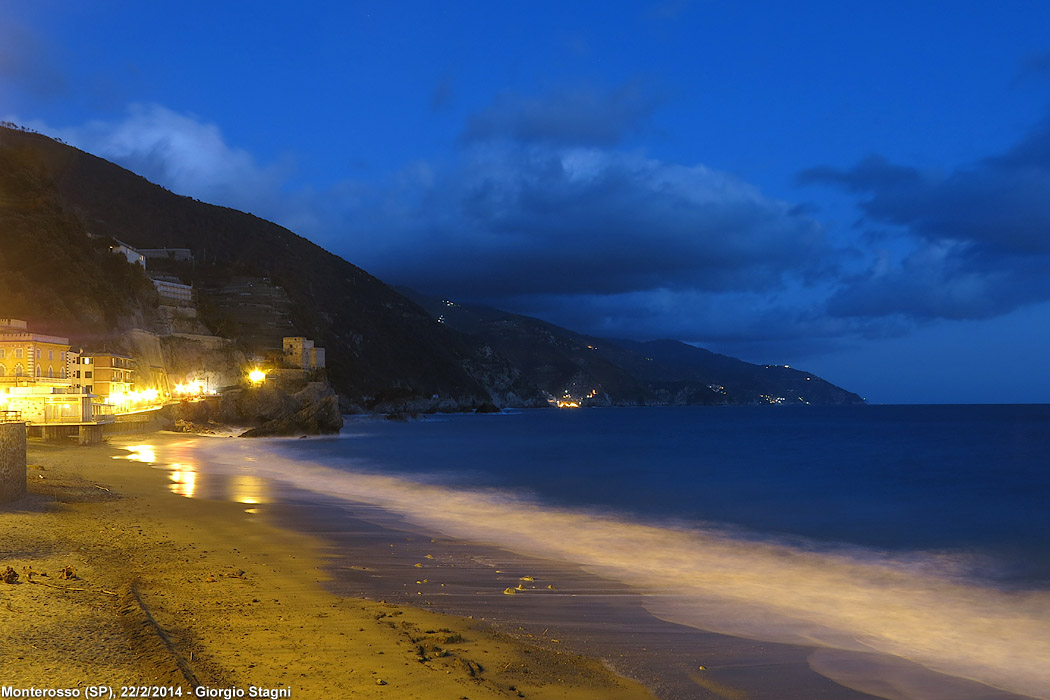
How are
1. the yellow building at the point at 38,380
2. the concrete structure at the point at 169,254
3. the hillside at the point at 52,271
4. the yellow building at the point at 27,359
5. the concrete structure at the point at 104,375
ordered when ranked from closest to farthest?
the yellow building at the point at 38,380 → the yellow building at the point at 27,359 → the concrete structure at the point at 104,375 → the hillside at the point at 52,271 → the concrete structure at the point at 169,254

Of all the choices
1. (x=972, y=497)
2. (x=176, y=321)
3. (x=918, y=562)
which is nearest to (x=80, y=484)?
(x=918, y=562)

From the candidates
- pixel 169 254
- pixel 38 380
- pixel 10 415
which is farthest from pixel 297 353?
pixel 10 415

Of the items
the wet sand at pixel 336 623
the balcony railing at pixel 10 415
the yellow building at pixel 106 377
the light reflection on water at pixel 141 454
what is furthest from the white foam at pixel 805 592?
the yellow building at pixel 106 377

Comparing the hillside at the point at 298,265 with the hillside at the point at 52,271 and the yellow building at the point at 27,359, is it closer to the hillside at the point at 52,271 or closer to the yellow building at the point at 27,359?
the hillside at the point at 52,271

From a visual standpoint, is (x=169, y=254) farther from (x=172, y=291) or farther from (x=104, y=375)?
(x=104, y=375)

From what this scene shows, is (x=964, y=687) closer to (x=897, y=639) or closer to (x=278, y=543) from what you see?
(x=897, y=639)

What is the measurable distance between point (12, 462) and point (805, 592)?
48.2 feet

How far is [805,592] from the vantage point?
11.0m

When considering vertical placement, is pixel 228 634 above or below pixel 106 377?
below

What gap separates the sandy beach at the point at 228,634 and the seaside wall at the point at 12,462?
6.56 ft

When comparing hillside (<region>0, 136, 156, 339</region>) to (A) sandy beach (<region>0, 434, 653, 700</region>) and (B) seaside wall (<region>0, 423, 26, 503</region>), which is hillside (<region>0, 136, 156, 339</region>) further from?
(A) sandy beach (<region>0, 434, 653, 700</region>)

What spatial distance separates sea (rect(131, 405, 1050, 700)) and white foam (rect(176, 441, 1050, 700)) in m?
0.04

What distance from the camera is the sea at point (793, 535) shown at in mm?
8391

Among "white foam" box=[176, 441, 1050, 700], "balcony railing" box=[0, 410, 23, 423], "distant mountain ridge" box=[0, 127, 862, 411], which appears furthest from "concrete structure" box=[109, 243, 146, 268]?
"white foam" box=[176, 441, 1050, 700]
